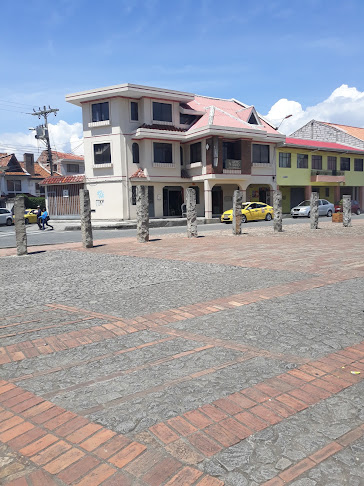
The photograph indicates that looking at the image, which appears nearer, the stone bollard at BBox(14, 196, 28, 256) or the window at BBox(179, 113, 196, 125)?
the stone bollard at BBox(14, 196, 28, 256)

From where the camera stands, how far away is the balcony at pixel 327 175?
37.5 meters

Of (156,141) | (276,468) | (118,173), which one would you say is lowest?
(276,468)

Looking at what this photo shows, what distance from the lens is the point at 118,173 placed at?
29.4 metres

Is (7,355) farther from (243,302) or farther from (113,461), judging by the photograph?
(243,302)

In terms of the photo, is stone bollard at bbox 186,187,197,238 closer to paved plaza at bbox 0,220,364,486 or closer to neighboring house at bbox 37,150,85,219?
paved plaza at bbox 0,220,364,486

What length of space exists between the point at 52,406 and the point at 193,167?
1155 inches

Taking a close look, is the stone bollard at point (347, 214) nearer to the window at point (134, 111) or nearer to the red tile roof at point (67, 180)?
the window at point (134, 111)

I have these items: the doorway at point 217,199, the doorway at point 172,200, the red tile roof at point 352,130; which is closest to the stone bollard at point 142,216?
the doorway at point 172,200

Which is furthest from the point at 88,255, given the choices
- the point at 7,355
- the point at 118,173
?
the point at 118,173

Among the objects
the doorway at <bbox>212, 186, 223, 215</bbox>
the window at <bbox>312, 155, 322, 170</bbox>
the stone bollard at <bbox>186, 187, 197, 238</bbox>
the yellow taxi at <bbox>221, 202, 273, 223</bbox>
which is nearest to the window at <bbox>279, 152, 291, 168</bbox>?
the window at <bbox>312, 155, 322, 170</bbox>

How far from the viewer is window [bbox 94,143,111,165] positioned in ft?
97.7

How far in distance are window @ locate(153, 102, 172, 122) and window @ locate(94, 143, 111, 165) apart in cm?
439

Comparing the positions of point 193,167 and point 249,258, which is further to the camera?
point 193,167

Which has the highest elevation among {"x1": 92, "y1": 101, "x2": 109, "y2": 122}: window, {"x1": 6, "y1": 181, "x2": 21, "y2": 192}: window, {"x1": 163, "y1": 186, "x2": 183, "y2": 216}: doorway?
{"x1": 92, "y1": 101, "x2": 109, "y2": 122}: window
